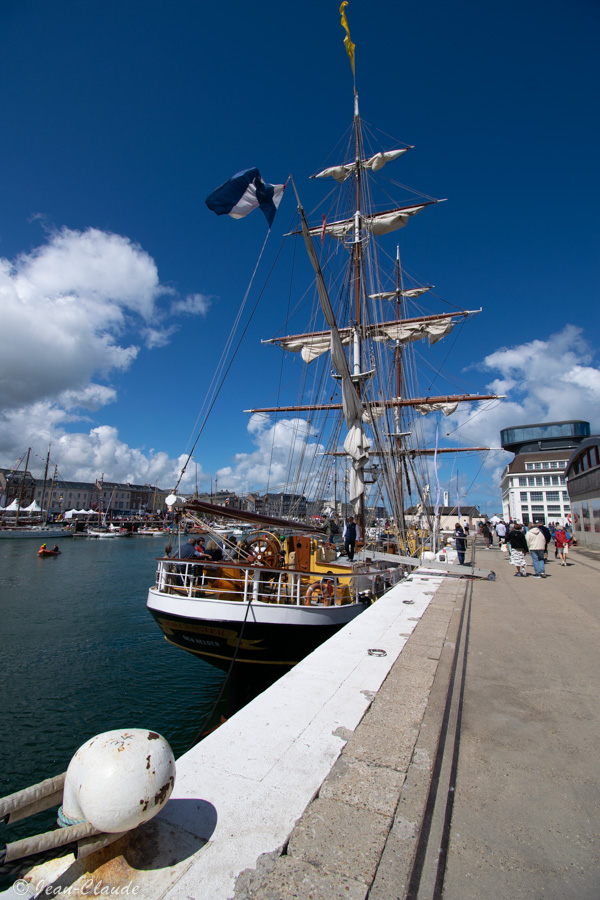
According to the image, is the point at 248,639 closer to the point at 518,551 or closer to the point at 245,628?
the point at 245,628

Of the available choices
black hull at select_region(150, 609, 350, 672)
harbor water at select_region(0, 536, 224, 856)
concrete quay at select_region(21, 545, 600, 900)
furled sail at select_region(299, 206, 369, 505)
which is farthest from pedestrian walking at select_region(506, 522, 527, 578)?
harbor water at select_region(0, 536, 224, 856)

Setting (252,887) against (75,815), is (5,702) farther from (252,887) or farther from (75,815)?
(252,887)

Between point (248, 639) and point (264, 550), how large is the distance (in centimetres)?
265

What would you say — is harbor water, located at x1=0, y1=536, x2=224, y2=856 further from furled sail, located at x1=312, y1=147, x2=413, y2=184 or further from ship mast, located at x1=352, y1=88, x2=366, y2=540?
furled sail, located at x1=312, y1=147, x2=413, y2=184

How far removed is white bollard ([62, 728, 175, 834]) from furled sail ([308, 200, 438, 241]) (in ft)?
97.8

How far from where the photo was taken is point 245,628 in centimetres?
852

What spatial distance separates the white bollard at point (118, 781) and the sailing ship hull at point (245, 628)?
234 inches

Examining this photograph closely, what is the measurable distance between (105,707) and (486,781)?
8.96 m

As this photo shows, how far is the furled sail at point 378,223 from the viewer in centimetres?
2786

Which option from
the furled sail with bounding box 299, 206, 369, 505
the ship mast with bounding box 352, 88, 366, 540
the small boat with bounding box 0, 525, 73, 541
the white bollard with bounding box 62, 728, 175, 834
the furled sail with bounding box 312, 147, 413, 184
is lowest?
the small boat with bounding box 0, 525, 73, 541

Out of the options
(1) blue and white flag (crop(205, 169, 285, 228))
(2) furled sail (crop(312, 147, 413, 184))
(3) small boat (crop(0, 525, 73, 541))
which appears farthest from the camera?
(3) small boat (crop(0, 525, 73, 541))

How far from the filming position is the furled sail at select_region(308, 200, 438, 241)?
27859 millimetres

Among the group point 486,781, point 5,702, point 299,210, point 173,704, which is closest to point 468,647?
point 486,781

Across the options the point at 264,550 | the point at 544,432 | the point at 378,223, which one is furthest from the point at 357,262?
the point at 544,432
